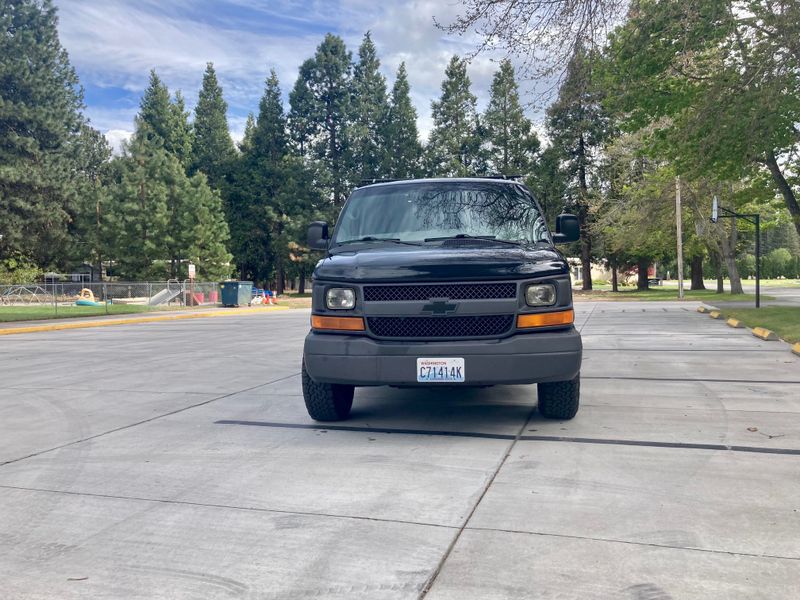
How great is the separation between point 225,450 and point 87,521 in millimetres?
1511

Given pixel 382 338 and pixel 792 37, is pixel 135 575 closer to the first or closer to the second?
pixel 382 338

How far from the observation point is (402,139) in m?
60.1

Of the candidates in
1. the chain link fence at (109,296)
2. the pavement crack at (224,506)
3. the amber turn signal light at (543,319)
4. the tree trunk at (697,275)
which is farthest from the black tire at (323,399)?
the tree trunk at (697,275)

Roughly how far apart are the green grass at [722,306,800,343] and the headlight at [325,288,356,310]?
9597 millimetres

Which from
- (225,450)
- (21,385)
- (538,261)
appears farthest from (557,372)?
(21,385)

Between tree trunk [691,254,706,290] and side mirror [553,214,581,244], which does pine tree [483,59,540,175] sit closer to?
tree trunk [691,254,706,290]

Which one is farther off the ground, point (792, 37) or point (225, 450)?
point (792, 37)

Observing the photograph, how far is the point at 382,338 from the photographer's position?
17.6 ft

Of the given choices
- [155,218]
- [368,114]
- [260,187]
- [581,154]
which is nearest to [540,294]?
[155,218]

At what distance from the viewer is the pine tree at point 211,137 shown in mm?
65938

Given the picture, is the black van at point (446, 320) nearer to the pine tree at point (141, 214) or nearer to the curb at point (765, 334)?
the curb at point (765, 334)

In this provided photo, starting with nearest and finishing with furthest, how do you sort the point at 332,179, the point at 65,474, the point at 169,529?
the point at 169,529 < the point at 65,474 < the point at 332,179

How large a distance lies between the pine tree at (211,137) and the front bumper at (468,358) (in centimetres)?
6322

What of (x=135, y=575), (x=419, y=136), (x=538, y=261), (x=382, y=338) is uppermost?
(x=419, y=136)
